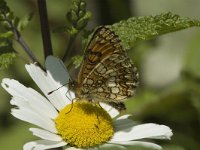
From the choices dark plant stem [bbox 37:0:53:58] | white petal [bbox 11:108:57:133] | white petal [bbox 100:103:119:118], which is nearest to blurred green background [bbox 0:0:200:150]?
white petal [bbox 100:103:119:118]

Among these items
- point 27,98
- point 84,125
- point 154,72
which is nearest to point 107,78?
point 84,125

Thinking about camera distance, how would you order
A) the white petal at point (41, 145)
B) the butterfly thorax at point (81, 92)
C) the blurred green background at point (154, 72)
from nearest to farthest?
the white petal at point (41, 145), the butterfly thorax at point (81, 92), the blurred green background at point (154, 72)

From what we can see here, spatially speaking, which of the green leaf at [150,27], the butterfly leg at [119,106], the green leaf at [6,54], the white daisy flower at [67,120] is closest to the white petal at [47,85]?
the white daisy flower at [67,120]

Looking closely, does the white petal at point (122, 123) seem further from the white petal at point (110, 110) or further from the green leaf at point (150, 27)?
the green leaf at point (150, 27)

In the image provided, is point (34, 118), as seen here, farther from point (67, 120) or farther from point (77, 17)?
point (77, 17)

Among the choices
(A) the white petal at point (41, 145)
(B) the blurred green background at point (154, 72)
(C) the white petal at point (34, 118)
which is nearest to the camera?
(A) the white petal at point (41, 145)

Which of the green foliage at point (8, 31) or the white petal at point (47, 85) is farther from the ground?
the green foliage at point (8, 31)
